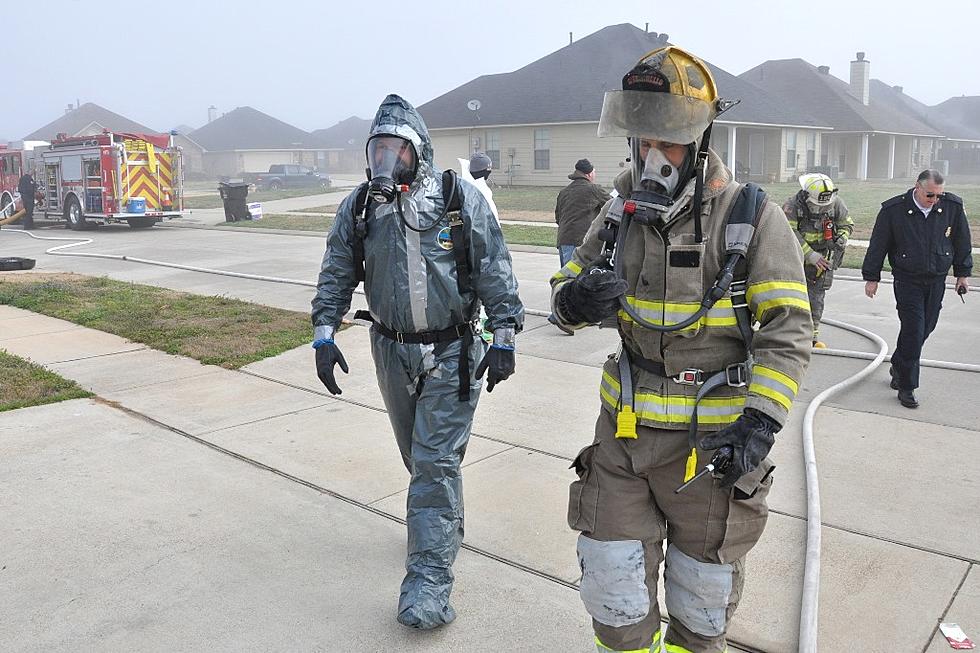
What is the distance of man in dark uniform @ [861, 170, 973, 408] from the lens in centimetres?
640

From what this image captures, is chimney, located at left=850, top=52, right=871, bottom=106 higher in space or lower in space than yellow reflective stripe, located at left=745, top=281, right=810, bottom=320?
higher

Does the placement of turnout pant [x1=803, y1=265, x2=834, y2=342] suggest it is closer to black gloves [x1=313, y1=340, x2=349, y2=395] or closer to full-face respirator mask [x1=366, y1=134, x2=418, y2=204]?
full-face respirator mask [x1=366, y1=134, x2=418, y2=204]

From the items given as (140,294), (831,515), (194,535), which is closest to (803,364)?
(831,515)

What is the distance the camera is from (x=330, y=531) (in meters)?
4.33

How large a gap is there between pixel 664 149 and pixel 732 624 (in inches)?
75.4

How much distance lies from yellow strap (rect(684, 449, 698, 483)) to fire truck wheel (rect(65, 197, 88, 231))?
76.0ft

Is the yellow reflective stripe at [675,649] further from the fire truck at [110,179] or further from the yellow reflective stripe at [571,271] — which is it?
the fire truck at [110,179]

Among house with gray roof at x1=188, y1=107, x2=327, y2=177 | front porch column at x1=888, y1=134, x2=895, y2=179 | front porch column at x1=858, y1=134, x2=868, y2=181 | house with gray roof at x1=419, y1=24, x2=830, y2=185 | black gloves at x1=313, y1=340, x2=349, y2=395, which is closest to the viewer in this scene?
black gloves at x1=313, y1=340, x2=349, y2=395

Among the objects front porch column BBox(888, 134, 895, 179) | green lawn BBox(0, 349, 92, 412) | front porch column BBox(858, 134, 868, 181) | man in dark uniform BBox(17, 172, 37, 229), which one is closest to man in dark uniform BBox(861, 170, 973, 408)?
green lawn BBox(0, 349, 92, 412)

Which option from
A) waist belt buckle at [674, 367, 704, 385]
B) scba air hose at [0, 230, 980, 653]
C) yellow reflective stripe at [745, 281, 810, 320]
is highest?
yellow reflective stripe at [745, 281, 810, 320]

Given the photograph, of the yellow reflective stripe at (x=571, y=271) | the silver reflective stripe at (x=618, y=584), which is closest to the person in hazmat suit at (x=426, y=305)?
the yellow reflective stripe at (x=571, y=271)

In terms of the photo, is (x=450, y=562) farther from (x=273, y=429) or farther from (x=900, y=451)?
(x=900, y=451)

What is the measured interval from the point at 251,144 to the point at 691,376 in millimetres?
71457

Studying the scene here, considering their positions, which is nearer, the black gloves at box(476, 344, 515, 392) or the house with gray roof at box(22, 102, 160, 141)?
the black gloves at box(476, 344, 515, 392)
